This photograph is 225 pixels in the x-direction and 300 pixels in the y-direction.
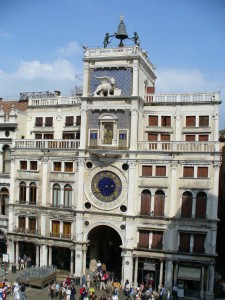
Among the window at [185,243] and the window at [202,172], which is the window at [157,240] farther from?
the window at [202,172]

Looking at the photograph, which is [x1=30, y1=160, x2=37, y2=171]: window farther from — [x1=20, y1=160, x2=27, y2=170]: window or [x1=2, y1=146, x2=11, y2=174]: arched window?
[x1=2, y1=146, x2=11, y2=174]: arched window

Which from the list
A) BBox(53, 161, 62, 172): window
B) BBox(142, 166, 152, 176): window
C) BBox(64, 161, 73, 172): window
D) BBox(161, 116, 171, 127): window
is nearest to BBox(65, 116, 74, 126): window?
BBox(53, 161, 62, 172): window

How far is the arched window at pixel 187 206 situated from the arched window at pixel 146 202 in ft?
12.3

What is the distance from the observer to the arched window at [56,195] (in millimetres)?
45097

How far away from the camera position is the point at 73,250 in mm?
43812

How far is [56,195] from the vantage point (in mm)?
45312

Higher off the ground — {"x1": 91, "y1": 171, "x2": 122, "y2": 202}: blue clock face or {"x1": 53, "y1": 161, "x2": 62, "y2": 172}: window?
{"x1": 53, "y1": 161, "x2": 62, "y2": 172}: window

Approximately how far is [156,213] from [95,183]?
26.1ft

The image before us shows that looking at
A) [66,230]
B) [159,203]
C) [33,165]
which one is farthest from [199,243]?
[33,165]

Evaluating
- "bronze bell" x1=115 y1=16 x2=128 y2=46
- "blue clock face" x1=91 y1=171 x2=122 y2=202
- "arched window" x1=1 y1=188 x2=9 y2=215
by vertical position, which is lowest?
"arched window" x1=1 y1=188 x2=9 y2=215

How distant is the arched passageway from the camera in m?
45.8

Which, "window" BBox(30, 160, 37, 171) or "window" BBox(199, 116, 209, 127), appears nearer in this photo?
"window" BBox(199, 116, 209, 127)

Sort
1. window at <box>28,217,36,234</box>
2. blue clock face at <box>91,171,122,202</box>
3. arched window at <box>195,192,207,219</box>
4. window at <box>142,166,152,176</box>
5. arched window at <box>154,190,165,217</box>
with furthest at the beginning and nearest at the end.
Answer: window at <box>28,217,36,234</box> → blue clock face at <box>91,171,122,202</box> → window at <box>142,166,152,176</box> → arched window at <box>154,190,165,217</box> → arched window at <box>195,192,207,219</box>

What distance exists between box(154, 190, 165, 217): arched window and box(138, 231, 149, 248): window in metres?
2.56
